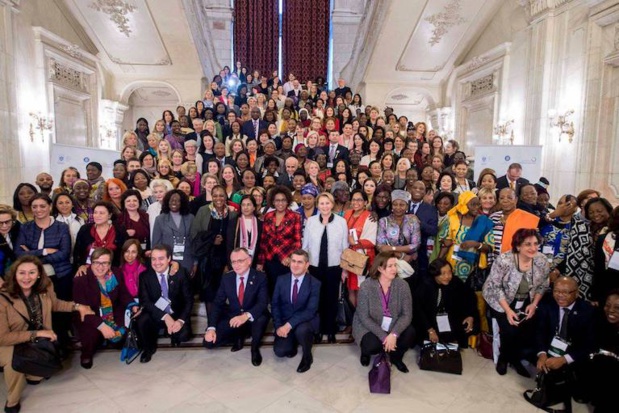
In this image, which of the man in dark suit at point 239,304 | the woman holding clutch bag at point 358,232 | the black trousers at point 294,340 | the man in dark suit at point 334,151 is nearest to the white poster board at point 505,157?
the man in dark suit at point 334,151

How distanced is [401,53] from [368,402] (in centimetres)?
1090

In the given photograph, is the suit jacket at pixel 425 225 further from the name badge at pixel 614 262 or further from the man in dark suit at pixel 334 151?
the man in dark suit at pixel 334 151

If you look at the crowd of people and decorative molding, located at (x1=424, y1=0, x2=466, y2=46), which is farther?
decorative molding, located at (x1=424, y1=0, x2=466, y2=46)

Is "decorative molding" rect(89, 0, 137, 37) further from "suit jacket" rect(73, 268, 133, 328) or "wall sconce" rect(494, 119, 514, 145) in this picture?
"wall sconce" rect(494, 119, 514, 145)

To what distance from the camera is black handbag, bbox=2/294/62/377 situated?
2.94m

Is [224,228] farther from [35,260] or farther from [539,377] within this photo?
[539,377]

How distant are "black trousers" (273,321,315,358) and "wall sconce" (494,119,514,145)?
764 cm

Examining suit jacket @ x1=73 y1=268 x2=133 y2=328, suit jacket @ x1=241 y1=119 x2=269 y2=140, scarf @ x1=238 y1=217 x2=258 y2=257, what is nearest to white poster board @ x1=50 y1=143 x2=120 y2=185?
suit jacket @ x1=241 y1=119 x2=269 y2=140

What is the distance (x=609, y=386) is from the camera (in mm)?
2773

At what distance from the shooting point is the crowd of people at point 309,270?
10.3ft

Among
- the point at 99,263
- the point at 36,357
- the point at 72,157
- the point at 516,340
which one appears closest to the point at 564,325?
the point at 516,340

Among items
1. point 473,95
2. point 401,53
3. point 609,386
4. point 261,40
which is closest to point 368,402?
point 609,386

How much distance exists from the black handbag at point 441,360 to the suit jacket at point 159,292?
235 cm

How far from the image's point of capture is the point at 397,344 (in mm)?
3469
